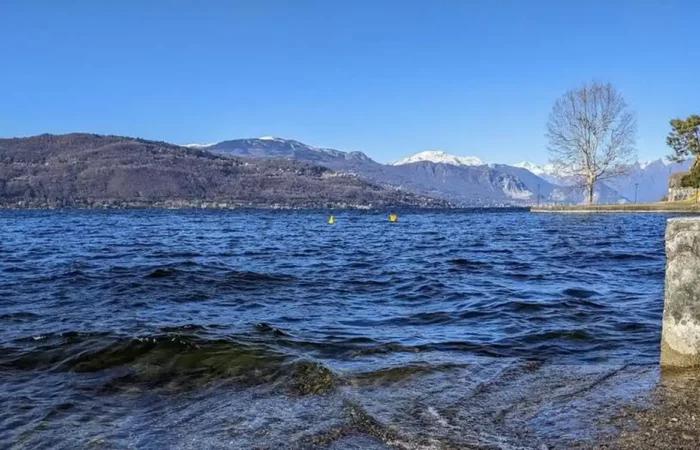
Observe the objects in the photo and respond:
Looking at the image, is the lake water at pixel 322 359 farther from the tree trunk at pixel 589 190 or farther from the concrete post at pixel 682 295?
the tree trunk at pixel 589 190

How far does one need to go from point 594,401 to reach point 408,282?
29.3 feet

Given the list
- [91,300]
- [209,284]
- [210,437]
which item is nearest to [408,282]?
[209,284]

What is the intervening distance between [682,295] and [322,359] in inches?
146

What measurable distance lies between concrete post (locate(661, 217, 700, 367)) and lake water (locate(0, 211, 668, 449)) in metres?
0.38

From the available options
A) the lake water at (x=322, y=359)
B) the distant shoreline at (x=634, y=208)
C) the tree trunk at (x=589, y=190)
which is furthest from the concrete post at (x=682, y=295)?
the tree trunk at (x=589, y=190)

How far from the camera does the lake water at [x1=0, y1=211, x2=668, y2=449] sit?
14.3ft

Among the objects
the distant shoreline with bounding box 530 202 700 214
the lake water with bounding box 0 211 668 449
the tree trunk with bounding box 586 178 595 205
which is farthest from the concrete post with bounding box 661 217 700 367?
the tree trunk with bounding box 586 178 595 205

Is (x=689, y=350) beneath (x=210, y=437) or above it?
above

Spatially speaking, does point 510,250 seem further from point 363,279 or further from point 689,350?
point 689,350

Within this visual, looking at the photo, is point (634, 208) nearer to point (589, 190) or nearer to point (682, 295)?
point (589, 190)

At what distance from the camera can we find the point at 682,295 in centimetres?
550

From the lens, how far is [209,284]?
Result: 13.5 meters

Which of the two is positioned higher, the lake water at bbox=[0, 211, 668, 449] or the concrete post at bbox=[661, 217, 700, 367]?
the concrete post at bbox=[661, 217, 700, 367]

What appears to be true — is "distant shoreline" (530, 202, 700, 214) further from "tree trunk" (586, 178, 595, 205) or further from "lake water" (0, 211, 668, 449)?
"lake water" (0, 211, 668, 449)
